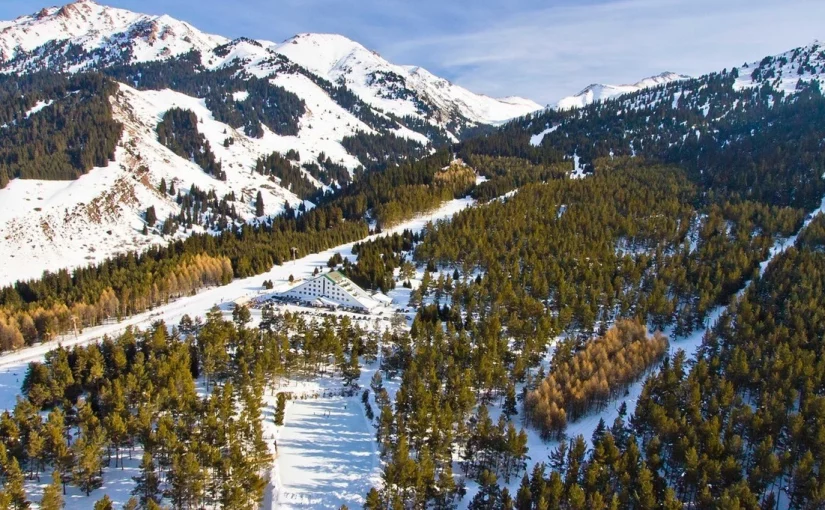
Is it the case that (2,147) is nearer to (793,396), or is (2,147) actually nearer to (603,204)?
(603,204)

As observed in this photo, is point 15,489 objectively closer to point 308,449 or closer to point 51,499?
point 51,499

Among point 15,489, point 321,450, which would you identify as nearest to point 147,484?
point 15,489

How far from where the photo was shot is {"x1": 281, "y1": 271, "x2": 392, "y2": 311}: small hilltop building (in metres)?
95.8

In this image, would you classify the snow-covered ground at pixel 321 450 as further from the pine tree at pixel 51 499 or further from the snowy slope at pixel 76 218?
the snowy slope at pixel 76 218

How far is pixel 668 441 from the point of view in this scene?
5341 centimetres

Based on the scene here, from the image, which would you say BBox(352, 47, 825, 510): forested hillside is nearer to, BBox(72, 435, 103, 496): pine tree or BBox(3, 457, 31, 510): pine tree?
BBox(72, 435, 103, 496): pine tree

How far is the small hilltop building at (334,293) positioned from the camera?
3772 inches

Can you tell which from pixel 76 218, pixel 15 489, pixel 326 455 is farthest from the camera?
pixel 76 218

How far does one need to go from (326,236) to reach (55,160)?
99192mm

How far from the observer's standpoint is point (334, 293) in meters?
97.3

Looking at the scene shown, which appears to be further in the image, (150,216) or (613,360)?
(150,216)

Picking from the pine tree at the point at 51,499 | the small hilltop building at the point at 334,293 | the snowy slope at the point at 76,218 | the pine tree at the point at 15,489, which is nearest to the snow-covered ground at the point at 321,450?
the pine tree at the point at 51,499

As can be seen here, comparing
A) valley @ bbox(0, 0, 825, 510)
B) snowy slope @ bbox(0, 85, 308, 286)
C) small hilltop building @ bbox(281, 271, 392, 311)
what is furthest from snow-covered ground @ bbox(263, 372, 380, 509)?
snowy slope @ bbox(0, 85, 308, 286)

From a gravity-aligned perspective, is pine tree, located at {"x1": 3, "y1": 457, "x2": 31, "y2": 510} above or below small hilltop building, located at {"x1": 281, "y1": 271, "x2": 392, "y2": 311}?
below
